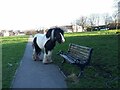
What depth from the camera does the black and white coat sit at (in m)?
13.3

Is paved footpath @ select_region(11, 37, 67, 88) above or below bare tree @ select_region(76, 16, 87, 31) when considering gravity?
below

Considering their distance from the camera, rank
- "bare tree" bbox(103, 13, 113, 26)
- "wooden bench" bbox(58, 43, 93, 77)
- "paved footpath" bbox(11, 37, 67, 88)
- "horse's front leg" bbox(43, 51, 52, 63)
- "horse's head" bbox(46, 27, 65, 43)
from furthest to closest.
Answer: "bare tree" bbox(103, 13, 113, 26) → "horse's front leg" bbox(43, 51, 52, 63) → "horse's head" bbox(46, 27, 65, 43) → "wooden bench" bbox(58, 43, 93, 77) → "paved footpath" bbox(11, 37, 67, 88)

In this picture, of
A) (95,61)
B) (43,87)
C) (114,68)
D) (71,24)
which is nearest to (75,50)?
(95,61)

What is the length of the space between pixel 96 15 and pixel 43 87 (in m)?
131

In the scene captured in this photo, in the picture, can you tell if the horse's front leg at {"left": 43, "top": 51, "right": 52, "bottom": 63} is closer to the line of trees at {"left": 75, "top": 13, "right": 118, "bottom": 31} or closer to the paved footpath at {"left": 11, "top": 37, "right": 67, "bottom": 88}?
the paved footpath at {"left": 11, "top": 37, "right": 67, "bottom": 88}

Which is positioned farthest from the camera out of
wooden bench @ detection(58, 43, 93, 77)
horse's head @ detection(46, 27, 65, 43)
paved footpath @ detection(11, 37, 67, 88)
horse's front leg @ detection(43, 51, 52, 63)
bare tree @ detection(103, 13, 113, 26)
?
bare tree @ detection(103, 13, 113, 26)

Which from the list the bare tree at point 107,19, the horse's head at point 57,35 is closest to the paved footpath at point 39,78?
the horse's head at point 57,35

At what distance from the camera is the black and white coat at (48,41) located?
13336mm

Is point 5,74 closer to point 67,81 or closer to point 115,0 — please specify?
point 67,81

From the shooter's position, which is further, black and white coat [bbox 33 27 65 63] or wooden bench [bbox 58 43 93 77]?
black and white coat [bbox 33 27 65 63]

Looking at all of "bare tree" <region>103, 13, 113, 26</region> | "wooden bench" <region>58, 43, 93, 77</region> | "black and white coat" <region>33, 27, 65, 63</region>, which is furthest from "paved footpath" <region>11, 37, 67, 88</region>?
"bare tree" <region>103, 13, 113, 26</region>

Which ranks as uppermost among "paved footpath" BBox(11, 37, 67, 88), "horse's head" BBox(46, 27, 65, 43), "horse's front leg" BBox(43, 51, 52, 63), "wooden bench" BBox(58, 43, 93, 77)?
"horse's head" BBox(46, 27, 65, 43)

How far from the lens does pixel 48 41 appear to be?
45.4 feet

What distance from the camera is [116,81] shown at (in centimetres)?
926
